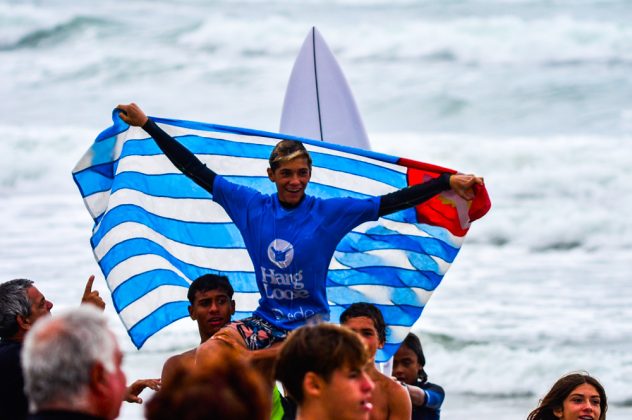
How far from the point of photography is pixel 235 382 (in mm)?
2914

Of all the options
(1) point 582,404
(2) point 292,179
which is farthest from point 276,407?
(1) point 582,404

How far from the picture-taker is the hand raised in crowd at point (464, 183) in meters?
5.69

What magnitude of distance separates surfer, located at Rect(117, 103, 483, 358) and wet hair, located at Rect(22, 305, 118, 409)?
97.7 inches

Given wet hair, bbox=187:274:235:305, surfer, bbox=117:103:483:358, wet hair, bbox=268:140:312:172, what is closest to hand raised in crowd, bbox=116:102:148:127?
surfer, bbox=117:103:483:358

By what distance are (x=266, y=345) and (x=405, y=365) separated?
148 cm

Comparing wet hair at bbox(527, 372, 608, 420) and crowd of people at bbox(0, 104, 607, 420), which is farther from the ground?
crowd of people at bbox(0, 104, 607, 420)

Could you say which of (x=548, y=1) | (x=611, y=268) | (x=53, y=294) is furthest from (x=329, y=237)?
(x=548, y=1)

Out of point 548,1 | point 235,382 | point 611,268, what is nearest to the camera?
point 235,382

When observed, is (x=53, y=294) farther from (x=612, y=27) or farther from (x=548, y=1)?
(x=548, y=1)

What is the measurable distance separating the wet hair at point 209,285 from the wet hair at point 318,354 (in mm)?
2419

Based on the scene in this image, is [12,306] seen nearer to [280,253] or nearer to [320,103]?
[280,253]

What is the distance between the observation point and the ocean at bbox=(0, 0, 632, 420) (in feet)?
41.6

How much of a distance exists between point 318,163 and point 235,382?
12.0ft

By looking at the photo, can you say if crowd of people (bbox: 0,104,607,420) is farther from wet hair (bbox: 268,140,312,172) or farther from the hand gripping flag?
the hand gripping flag
